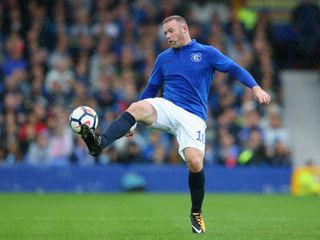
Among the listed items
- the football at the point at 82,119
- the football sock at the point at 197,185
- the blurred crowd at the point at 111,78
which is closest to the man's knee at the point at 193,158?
the football sock at the point at 197,185

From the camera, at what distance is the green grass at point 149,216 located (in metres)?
8.95

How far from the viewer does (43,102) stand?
762 inches

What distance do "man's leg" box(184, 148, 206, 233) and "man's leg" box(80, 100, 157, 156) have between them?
0.57 m

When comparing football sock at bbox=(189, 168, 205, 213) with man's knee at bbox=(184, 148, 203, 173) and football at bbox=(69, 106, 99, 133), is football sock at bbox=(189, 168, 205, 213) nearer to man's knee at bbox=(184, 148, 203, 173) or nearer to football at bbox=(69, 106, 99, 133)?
man's knee at bbox=(184, 148, 203, 173)

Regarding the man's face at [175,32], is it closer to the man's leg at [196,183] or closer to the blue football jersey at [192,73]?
the blue football jersey at [192,73]

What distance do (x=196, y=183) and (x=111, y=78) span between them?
36.2ft

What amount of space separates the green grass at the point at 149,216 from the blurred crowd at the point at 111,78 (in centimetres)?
180

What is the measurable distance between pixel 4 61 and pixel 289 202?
8.44 m

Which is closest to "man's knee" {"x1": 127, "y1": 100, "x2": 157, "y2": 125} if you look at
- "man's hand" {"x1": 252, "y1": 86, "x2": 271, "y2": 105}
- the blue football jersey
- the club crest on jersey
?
the blue football jersey

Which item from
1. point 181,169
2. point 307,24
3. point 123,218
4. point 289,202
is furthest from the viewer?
point 307,24

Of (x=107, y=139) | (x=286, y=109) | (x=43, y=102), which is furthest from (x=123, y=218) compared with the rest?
(x=286, y=109)

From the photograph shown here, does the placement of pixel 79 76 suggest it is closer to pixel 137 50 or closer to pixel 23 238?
pixel 137 50

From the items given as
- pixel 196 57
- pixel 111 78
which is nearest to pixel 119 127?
pixel 196 57

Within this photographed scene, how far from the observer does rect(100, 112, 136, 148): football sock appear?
8711 millimetres
